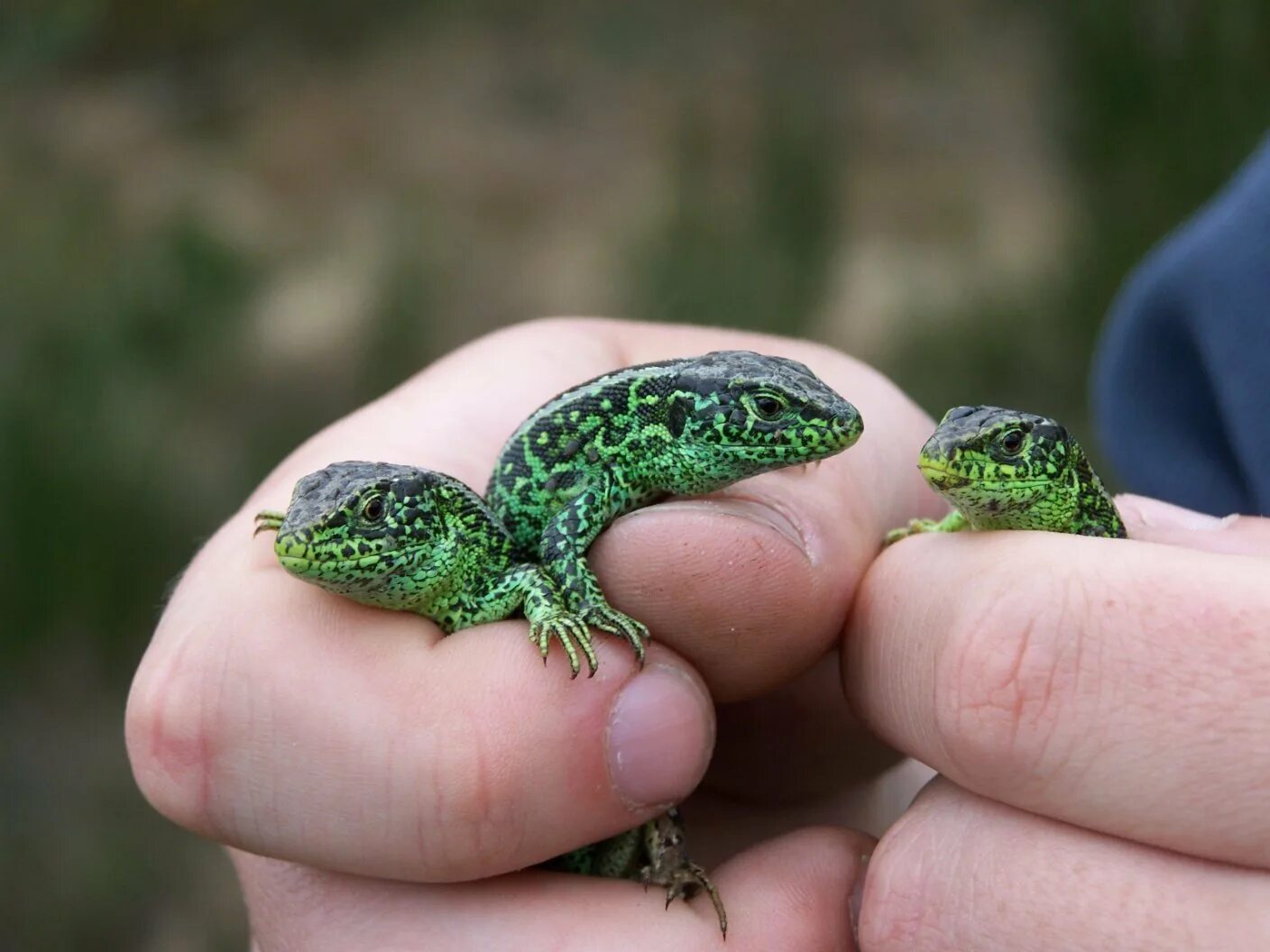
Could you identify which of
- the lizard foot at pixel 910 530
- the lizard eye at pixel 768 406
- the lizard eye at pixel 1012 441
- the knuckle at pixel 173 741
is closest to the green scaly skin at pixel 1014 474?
the lizard eye at pixel 1012 441

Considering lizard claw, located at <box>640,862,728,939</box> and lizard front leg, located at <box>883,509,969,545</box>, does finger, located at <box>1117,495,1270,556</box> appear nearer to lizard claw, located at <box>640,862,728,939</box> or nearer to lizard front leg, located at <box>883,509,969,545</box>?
lizard front leg, located at <box>883,509,969,545</box>

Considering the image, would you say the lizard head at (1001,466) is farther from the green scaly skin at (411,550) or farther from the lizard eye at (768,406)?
the green scaly skin at (411,550)

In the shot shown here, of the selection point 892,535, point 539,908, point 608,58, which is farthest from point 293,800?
point 608,58

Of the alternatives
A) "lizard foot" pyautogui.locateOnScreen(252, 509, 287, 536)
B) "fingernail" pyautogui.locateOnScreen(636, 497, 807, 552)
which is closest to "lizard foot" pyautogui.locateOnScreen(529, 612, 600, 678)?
"fingernail" pyautogui.locateOnScreen(636, 497, 807, 552)

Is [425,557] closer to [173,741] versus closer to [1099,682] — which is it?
[173,741]

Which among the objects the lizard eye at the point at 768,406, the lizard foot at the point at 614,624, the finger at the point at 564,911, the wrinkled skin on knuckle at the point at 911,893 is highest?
the lizard eye at the point at 768,406

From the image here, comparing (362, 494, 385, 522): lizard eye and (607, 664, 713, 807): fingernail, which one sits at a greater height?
(362, 494, 385, 522): lizard eye
